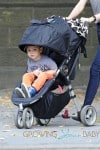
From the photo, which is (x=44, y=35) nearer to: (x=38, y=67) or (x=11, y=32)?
(x=38, y=67)

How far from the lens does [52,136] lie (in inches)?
292

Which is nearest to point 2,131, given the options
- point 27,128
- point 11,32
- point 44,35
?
point 27,128

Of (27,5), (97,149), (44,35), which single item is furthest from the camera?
(27,5)

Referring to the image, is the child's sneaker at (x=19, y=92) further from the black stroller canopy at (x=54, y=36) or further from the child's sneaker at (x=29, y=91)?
the black stroller canopy at (x=54, y=36)

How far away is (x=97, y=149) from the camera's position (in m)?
6.89

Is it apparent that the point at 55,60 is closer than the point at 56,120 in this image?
Yes

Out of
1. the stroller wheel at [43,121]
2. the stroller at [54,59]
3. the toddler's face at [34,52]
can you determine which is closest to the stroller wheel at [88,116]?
the stroller at [54,59]

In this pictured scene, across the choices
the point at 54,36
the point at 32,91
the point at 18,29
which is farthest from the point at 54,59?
the point at 18,29

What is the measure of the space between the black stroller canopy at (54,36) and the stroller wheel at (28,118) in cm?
83

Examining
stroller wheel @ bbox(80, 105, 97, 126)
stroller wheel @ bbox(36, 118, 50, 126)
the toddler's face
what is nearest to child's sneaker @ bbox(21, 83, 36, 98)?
the toddler's face

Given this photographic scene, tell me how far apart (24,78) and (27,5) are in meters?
3.44

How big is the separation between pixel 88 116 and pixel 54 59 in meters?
0.87

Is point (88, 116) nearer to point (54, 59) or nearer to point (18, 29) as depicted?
point (54, 59)

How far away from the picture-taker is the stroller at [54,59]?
763 centimetres
